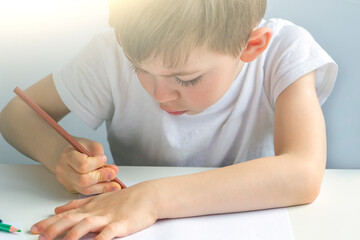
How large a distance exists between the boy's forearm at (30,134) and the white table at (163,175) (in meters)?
0.02

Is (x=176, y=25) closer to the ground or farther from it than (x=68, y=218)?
farther from it

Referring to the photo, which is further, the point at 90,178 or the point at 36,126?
the point at 36,126

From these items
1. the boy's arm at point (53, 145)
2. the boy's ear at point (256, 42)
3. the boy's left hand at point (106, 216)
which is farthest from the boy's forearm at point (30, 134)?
the boy's ear at point (256, 42)

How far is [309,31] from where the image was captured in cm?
73

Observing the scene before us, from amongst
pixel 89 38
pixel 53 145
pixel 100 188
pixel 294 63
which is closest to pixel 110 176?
pixel 100 188

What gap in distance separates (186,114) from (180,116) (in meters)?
0.01

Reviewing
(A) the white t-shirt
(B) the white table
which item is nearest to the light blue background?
(A) the white t-shirt

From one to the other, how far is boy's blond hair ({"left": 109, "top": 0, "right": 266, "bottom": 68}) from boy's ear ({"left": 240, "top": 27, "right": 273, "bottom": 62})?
27mm

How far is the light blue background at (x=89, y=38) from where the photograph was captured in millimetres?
723

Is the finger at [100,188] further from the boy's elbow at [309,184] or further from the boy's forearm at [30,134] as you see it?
the boy's elbow at [309,184]

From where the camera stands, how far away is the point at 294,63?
616 millimetres

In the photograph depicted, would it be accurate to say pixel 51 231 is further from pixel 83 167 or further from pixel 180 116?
pixel 180 116

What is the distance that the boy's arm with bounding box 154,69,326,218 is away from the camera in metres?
0.48

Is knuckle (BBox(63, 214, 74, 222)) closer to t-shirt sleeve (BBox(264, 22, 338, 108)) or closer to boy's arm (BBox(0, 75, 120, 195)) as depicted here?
boy's arm (BBox(0, 75, 120, 195))
